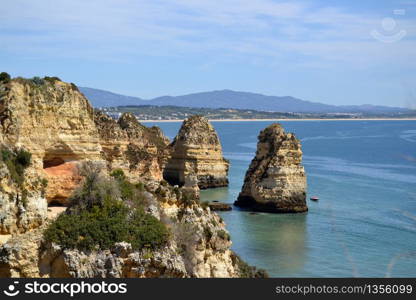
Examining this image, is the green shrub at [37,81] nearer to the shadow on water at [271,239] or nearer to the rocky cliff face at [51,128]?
the rocky cliff face at [51,128]

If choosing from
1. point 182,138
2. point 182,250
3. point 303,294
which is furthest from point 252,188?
point 303,294

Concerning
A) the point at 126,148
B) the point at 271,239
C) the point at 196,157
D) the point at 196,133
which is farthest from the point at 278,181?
the point at 196,133

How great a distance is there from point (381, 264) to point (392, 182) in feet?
137

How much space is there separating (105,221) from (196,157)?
167 feet

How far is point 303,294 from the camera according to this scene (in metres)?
18.0

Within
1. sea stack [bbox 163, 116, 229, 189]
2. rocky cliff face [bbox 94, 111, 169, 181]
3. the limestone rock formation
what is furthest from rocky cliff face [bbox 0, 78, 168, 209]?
sea stack [bbox 163, 116, 229, 189]

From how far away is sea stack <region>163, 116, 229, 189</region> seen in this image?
241ft

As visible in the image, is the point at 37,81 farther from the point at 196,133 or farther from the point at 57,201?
the point at 196,133

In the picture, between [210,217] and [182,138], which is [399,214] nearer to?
[182,138]

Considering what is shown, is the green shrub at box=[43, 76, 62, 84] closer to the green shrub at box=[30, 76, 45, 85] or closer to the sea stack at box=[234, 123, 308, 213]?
the green shrub at box=[30, 76, 45, 85]
